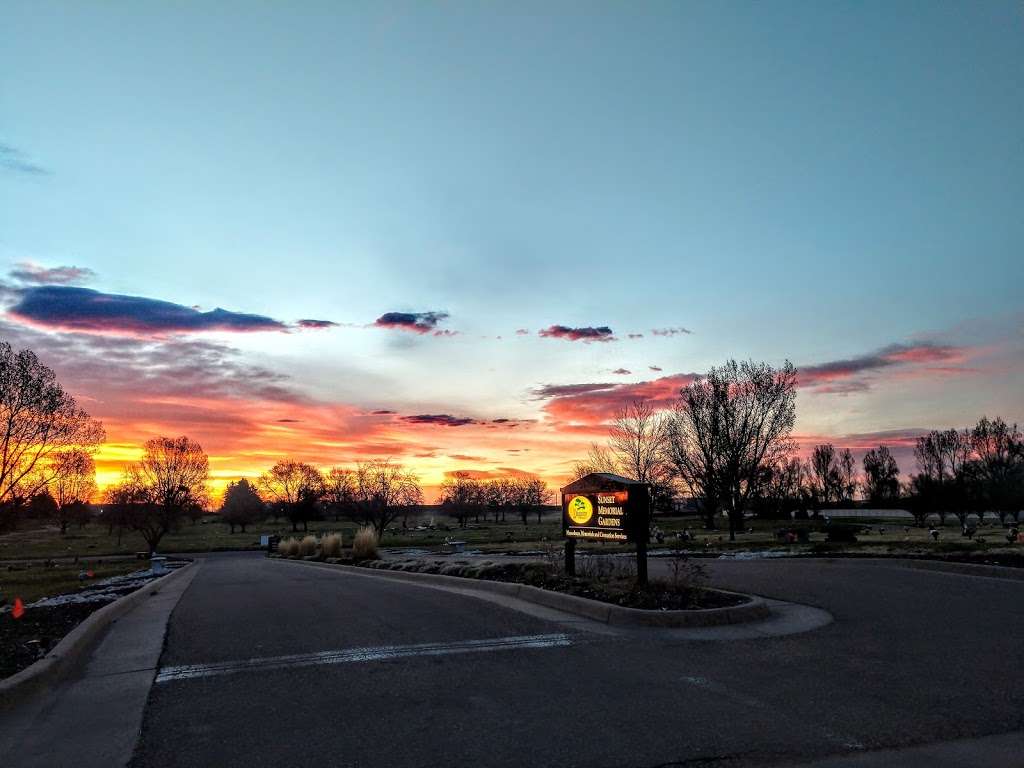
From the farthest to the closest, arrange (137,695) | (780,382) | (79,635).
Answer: (780,382)
(79,635)
(137,695)

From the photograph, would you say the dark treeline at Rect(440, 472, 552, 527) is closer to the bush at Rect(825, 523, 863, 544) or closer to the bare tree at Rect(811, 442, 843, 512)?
the bare tree at Rect(811, 442, 843, 512)

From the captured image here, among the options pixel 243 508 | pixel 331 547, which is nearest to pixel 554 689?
pixel 331 547

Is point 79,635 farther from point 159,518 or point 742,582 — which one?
point 159,518

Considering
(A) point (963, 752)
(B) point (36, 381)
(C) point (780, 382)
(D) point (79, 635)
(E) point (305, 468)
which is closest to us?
(A) point (963, 752)

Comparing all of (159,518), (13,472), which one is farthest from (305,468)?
(13,472)

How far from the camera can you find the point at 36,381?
117ft

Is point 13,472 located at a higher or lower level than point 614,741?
higher

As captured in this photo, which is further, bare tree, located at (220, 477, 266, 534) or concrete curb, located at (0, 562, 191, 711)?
bare tree, located at (220, 477, 266, 534)

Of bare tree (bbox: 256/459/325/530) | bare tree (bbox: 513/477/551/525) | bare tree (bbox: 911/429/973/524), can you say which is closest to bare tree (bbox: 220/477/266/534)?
bare tree (bbox: 256/459/325/530)

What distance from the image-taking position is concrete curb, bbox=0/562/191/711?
6070 millimetres

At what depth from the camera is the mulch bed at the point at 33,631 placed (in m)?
7.26

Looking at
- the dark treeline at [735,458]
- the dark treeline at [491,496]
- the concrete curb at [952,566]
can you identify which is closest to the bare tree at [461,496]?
the dark treeline at [491,496]

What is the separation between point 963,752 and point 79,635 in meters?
9.05

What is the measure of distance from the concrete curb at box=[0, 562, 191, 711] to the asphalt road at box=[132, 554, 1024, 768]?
3.15 feet
